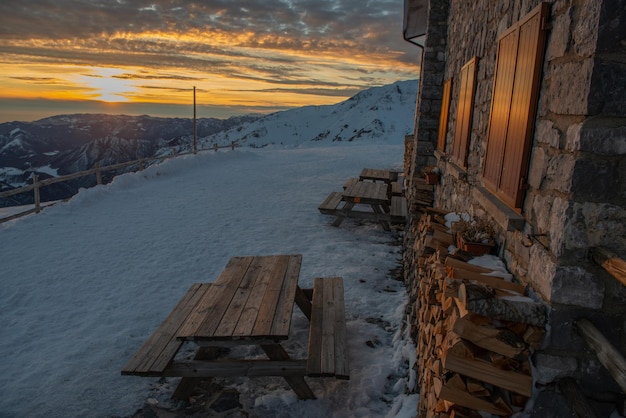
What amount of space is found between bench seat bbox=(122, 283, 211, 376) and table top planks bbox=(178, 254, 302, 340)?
0.19 metres

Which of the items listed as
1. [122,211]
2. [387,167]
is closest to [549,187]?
[122,211]

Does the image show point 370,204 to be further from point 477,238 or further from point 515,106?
point 515,106

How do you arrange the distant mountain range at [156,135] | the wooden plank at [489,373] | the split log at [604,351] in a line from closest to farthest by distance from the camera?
the split log at [604,351] < the wooden plank at [489,373] < the distant mountain range at [156,135]

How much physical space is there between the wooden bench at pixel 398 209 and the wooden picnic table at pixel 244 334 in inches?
161

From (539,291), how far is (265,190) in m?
11.3

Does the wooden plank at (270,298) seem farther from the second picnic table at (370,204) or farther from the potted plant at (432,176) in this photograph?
the second picnic table at (370,204)

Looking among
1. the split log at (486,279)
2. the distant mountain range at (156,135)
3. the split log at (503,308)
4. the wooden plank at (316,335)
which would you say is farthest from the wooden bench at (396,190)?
the distant mountain range at (156,135)

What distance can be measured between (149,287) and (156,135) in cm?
19399

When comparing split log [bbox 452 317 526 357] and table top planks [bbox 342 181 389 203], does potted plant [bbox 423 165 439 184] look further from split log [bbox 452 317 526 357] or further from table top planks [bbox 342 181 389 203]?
split log [bbox 452 317 526 357]

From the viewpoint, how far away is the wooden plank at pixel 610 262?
1.91m

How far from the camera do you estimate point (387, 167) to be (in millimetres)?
17594

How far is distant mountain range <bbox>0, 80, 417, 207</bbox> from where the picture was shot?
78.4 meters

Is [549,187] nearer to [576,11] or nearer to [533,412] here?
[576,11]

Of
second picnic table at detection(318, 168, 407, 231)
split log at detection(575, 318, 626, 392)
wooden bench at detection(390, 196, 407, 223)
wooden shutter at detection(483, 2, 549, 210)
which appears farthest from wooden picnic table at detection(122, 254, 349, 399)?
second picnic table at detection(318, 168, 407, 231)
